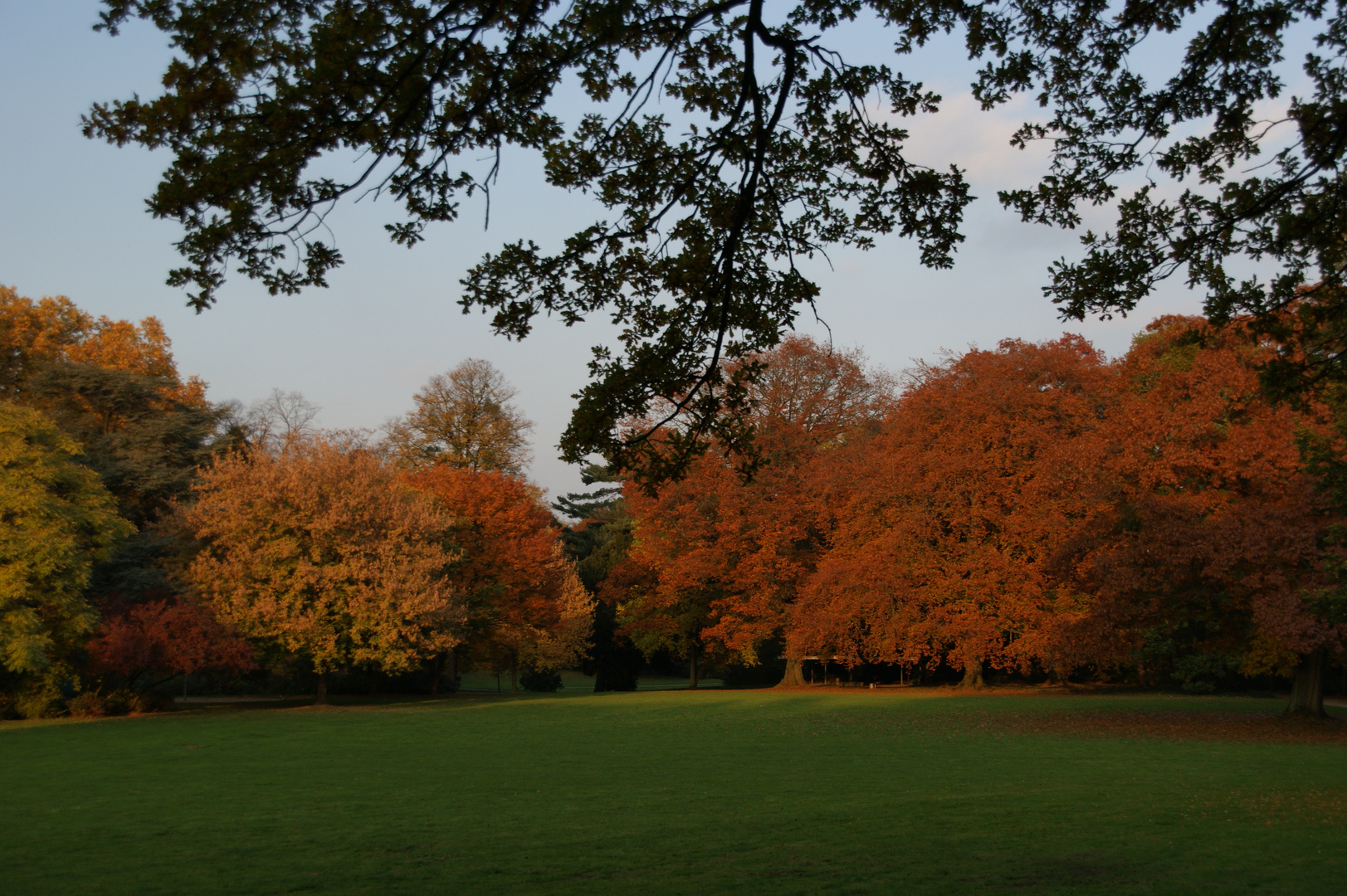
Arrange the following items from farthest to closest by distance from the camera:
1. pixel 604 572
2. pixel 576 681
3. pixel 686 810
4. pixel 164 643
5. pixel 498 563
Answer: pixel 576 681 < pixel 604 572 < pixel 498 563 < pixel 164 643 < pixel 686 810

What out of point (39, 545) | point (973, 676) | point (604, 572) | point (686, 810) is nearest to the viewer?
point (686, 810)

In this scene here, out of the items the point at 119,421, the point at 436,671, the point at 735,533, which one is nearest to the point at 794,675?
the point at 735,533

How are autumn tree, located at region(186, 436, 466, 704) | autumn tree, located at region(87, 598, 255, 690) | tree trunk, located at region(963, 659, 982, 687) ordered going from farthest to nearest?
tree trunk, located at region(963, 659, 982, 687), autumn tree, located at region(186, 436, 466, 704), autumn tree, located at region(87, 598, 255, 690)

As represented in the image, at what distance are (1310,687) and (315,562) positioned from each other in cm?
2514

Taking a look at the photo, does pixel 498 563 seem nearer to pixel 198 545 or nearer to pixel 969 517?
pixel 198 545

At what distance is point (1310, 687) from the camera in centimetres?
2105

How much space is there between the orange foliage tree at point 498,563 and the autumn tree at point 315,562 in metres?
6.00

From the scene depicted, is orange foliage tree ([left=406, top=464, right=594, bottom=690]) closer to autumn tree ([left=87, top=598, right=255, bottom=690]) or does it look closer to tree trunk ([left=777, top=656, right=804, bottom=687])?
tree trunk ([left=777, top=656, right=804, bottom=687])

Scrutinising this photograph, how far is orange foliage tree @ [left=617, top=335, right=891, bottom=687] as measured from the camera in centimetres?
3747

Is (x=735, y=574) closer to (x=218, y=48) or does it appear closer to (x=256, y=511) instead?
(x=256, y=511)

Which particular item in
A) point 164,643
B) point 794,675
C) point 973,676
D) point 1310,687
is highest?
point 1310,687

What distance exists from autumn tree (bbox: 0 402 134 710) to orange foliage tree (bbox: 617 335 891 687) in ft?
61.7

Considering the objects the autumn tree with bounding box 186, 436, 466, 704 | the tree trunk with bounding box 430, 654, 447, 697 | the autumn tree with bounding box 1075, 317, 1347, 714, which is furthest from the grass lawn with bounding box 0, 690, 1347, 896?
the tree trunk with bounding box 430, 654, 447, 697

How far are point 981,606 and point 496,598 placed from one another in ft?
57.9
